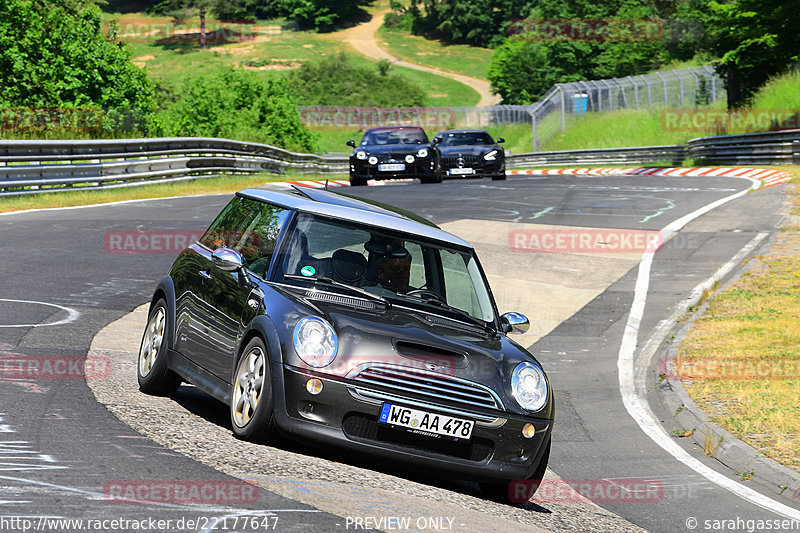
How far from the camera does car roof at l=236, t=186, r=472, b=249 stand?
723cm

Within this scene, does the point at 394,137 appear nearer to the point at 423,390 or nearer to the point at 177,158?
the point at 177,158

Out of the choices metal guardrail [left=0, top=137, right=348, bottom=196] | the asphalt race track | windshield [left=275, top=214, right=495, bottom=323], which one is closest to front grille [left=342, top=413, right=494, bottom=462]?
the asphalt race track

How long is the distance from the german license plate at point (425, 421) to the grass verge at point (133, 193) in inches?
604

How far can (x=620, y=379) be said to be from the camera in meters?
11.4

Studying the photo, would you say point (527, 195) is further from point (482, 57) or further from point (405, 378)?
point (482, 57)

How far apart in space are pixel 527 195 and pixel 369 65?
102m

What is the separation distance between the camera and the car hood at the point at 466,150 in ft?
103

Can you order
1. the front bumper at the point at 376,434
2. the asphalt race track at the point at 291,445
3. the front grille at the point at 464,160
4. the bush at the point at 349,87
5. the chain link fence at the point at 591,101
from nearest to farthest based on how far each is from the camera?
1. the asphalt race track at the point at 291,445
2. the front bumper at the point at 376,434
3. the front grille at the point at 464,160
4. the chain link fence at the point at 591,101
5. the bush at the point at 349,87

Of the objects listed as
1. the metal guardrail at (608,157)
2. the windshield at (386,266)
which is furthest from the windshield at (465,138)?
the windshield at (386,266)

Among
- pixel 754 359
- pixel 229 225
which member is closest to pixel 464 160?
pixel 754 359

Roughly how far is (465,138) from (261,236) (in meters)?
25.2

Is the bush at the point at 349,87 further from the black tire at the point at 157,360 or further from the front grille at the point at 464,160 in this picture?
the black tire at the point at 157,360

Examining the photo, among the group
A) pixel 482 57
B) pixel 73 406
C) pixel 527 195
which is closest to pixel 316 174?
pixel 527 195

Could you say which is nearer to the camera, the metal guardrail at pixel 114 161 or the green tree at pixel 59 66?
the metal guardrail at pixel 114 161
